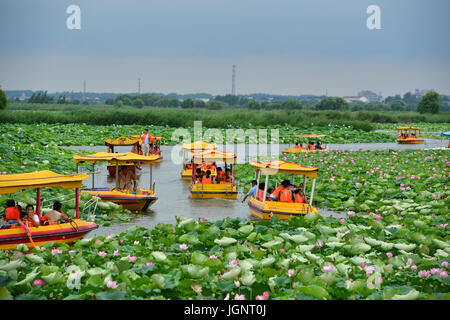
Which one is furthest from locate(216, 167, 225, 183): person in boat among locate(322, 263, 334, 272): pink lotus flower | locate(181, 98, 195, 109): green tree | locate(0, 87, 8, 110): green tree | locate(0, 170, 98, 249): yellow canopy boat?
locate(181, 98, 195, 109): green tree

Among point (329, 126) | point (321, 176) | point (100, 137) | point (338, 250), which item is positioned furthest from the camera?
point (329, 126)

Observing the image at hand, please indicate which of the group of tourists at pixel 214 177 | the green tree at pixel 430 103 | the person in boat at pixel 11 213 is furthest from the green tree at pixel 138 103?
the person in boat at pixel 11 213

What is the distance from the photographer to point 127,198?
1512 cm

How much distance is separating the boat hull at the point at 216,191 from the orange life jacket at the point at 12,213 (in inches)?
315

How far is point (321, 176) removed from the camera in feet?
68.1

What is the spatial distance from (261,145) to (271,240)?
33864mm

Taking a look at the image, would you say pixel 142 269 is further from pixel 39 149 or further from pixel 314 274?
pixel 39 149

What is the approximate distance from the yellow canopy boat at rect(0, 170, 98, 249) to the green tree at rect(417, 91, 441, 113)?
314ft

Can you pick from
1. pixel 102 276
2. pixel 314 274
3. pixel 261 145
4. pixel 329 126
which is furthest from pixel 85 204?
pixel 329 126

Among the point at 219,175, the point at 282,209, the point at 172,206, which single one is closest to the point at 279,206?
the point at 282,209

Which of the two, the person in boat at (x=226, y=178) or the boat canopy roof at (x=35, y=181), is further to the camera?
the person in boat at (x=226, y=178)

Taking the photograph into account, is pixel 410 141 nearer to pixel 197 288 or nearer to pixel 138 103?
pixel 197 288

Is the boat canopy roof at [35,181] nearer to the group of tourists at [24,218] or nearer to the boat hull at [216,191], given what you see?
the group of tourists at [24,218]

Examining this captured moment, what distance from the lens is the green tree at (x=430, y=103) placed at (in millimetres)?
97125
